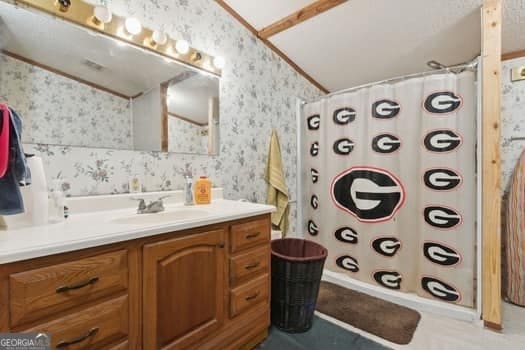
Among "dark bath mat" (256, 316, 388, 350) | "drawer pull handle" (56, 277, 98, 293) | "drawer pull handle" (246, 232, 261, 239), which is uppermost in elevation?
"drawer pull handle" (246, 232, 261, 239)

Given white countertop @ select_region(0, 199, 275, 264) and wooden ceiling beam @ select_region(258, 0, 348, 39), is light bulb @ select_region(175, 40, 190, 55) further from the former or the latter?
white countertop @ select_region(0, 199, 275, 264)

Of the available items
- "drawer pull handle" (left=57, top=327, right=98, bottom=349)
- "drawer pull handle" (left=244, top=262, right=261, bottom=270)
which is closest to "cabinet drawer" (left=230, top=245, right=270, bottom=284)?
"drawer pull handle" (left=244, top=262, right=261, bottom=270)

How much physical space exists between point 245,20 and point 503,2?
5.90ft

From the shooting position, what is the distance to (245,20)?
2047mm

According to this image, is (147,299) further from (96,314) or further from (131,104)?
(131,104)

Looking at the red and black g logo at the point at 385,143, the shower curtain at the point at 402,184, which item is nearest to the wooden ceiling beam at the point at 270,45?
the shower curtain at the point at 402,184

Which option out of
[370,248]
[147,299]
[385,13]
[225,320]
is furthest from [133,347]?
[385,13]

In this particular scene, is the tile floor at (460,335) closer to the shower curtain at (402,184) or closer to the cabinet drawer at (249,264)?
the shower curtain at (402,184)

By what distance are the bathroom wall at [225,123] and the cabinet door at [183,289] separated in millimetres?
639

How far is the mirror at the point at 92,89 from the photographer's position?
1126 millimetres

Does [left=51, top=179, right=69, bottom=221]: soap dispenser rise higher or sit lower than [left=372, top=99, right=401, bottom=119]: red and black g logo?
lower

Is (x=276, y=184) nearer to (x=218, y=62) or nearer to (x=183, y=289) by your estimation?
(x=218, y=62)

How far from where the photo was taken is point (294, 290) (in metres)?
1.48

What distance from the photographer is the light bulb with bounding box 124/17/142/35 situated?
1.38 meters
